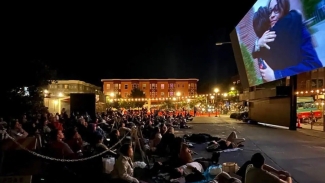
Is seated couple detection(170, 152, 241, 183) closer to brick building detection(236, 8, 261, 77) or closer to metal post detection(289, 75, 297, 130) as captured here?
metal post detection(289, 75, 297, 130)

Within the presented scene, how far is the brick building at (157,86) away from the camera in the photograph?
348 ft

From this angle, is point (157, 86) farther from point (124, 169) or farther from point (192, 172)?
point (124, 169)

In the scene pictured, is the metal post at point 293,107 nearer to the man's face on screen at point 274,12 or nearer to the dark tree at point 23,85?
the man's face on screen at point 274,12

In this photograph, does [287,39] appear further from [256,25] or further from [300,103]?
[300,103]

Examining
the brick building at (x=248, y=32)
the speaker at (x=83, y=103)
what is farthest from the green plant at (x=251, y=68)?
the speaker at (x=83, y=103)

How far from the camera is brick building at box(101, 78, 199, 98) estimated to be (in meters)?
106

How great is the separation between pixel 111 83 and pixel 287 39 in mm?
88496

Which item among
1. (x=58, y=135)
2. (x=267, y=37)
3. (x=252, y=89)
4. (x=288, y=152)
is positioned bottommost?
(x=288, y=152)

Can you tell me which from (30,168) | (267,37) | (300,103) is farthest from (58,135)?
(300,103)

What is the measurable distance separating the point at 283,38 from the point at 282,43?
1.25 ft

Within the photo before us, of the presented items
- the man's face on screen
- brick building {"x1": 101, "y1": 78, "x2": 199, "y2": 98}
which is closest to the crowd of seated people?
the man's face on screen

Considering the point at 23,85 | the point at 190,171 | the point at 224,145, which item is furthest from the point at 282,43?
the point at 23,85

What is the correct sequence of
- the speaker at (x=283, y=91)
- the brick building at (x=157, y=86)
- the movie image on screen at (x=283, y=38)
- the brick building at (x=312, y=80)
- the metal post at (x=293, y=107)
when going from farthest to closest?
the brick building at (x=157, y=86)
the brick building at (x=312, y=80)
the speaker at (x=283, y=91)
the metal post at (x=293, y=107)
the movie image on screen at (x=283, y=38)

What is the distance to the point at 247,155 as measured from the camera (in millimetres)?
11938
